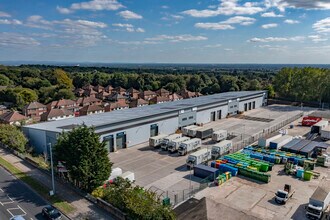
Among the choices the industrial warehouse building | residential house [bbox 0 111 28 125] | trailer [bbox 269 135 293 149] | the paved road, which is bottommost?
the paved road

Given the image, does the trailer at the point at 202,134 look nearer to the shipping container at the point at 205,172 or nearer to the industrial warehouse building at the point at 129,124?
the industrial warehouse building at the point at 129,124

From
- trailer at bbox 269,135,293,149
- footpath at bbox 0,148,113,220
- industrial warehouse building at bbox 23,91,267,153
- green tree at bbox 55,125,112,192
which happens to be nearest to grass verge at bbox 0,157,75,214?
footpath at bbox 0,148,113,220

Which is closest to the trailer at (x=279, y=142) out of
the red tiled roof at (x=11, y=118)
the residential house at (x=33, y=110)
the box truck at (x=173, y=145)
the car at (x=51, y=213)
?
the box truck at (x=173, y=145)

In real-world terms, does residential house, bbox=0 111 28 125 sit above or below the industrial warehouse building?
below

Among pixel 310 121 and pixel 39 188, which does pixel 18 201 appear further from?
pixel 310 121

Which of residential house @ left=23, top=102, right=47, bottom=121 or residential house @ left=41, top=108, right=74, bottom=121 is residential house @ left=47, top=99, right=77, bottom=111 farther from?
residential house @ left=41, top=108, right=74, bottom=121

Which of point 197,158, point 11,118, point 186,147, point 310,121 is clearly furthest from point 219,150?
point 11,118
